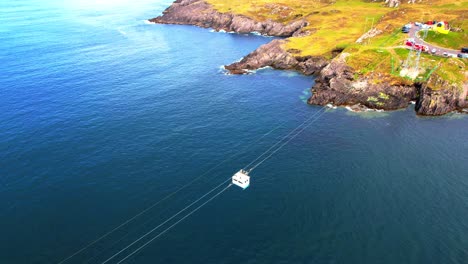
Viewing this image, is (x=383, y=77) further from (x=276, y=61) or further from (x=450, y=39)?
(x=276, y=61)

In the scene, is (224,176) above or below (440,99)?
below

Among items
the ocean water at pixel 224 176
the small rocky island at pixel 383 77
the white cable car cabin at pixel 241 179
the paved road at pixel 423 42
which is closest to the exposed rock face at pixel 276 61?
the small rocky island at pixel 383 77

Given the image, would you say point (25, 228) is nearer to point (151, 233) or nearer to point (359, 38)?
point (151, 233)

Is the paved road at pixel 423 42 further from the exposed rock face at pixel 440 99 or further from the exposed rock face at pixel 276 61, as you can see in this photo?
the exposed rock face at pixel 276 61

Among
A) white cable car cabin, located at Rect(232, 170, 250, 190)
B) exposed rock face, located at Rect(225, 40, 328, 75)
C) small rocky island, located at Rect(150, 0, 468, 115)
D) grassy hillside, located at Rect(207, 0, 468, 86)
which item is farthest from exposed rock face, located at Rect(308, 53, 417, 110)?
white cable car cabin, located at Rect(232, 170, 250, 190)

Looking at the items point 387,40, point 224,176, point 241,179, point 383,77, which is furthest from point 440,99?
point 224,176

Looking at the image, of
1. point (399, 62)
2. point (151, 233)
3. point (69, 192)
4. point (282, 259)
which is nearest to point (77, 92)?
point (69, 192)
